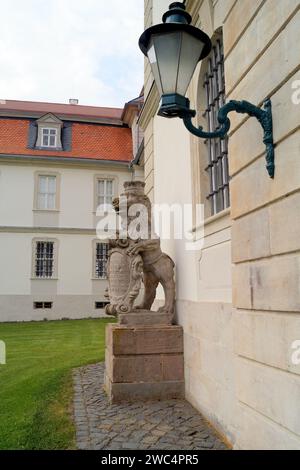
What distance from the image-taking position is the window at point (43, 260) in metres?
18.6

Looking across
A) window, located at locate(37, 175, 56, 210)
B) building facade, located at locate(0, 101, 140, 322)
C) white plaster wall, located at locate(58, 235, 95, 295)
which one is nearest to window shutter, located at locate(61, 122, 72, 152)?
building facade, located at locate(0, 101, 140, 322)

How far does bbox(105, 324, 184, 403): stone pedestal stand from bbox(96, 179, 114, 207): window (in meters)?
14.6

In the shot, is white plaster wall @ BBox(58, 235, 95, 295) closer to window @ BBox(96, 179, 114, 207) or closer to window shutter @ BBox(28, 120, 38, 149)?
window @ BBox(96, 179, 114, 207)

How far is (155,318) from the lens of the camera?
18.3ft

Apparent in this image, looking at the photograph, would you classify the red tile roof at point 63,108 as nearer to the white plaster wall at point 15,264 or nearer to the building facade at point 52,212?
the building facade at point 52,212

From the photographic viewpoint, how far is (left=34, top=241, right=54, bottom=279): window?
61.2 feet

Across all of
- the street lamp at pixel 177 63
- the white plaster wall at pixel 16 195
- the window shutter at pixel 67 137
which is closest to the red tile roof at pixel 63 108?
the window shutter at pixel 67 137

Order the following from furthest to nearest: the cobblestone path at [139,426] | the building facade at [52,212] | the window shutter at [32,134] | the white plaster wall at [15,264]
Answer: the window shutter at [32,134] → the building facade at [52,212] → the white plaster wall at [15,264] → the cobblestone path at [139,426]

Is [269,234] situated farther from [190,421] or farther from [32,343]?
[32,343]

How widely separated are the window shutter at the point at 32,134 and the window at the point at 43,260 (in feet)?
15.1

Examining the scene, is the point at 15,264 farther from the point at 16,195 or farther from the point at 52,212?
the point at 16,195

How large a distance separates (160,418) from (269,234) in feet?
9.48
